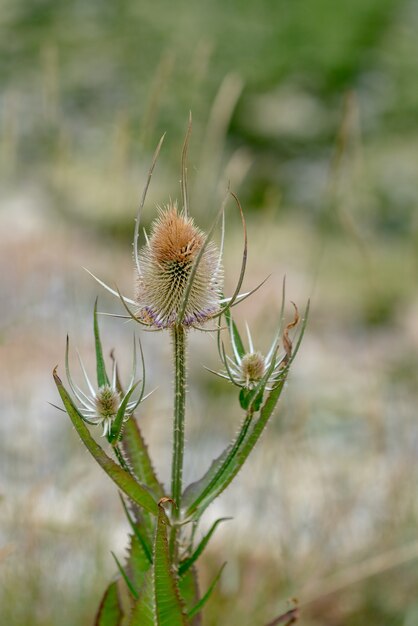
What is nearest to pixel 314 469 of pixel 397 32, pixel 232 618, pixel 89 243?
pixel 232 618

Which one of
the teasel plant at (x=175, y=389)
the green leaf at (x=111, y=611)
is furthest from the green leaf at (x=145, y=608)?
the green leaf at (x=111, y=611)

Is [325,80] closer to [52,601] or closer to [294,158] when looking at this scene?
[294,158]

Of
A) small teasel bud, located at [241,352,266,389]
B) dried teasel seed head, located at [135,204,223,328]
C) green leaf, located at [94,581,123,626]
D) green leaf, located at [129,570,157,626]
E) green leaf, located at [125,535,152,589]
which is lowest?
green leaf, located at [94,581,123,626]

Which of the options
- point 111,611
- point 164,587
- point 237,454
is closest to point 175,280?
point 237,454

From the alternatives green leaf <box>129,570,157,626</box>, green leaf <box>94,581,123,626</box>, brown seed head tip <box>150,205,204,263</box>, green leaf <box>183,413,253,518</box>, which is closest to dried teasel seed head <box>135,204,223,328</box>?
brown seed head tip <box>150,205,204,263</box>

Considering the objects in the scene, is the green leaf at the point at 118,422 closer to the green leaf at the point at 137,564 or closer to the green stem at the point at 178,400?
the green stem at the point at 178,400

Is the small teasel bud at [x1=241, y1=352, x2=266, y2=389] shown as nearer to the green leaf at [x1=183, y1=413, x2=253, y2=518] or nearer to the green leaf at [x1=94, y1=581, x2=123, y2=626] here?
the green leaf at [x1=183, y1=413, x2=253, y2=518]

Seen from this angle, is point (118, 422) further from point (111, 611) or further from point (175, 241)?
point (111, 611)
